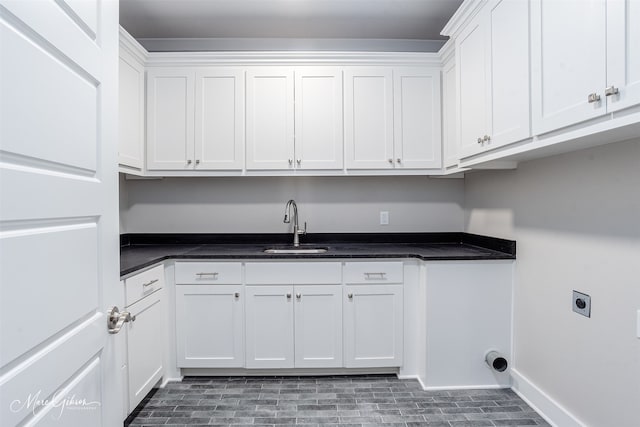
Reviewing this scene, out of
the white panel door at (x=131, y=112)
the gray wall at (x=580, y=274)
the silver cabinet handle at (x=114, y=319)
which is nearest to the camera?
the silver cabinet handle at (x=114, y=319)

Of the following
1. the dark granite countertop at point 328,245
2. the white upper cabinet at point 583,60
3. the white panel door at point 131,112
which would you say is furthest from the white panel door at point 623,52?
the white panel door at point 131,112

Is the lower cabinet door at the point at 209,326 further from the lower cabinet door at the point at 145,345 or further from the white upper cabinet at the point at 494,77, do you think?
the white upper cabinet at the point at 494,77

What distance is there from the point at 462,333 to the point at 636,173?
127cm

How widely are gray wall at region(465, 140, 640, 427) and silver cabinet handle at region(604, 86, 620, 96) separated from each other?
413 millimetres

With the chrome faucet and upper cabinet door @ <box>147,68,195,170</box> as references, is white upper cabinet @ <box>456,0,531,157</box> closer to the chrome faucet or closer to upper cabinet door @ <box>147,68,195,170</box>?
the chrome faucet

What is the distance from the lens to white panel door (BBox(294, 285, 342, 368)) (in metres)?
2.21

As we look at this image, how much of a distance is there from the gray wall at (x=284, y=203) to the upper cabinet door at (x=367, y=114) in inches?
14.5

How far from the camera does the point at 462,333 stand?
6.95ft

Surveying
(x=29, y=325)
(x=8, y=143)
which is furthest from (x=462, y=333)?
(x=8, y=143)

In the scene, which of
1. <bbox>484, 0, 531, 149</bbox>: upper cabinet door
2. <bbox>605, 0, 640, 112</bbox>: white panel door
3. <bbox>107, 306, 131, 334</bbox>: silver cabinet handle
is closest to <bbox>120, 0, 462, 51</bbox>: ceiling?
<bbox>484, 0, 531, 149</bbox>: upper cabinet door

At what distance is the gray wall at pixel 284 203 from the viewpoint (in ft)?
9.08

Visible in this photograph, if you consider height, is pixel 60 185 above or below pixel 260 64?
below

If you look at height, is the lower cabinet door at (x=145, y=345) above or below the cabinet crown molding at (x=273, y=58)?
below

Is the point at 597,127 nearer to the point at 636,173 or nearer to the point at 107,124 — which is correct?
the point at 636,173
